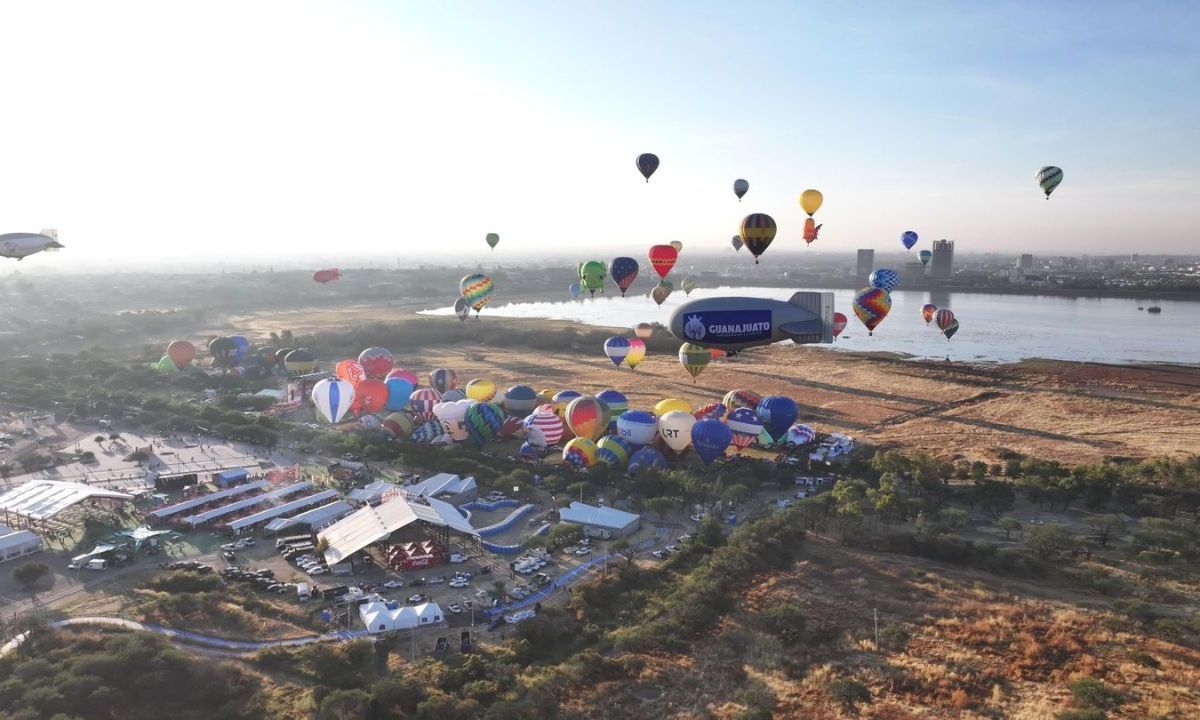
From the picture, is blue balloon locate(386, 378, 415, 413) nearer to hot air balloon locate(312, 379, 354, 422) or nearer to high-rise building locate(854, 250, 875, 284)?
A: hot air balloon locate(312, 379, 354, 422)

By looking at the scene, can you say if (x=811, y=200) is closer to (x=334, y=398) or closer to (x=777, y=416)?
(x=777, y=416)

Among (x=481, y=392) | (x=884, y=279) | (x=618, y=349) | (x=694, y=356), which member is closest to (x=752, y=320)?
(x=694, y=356)

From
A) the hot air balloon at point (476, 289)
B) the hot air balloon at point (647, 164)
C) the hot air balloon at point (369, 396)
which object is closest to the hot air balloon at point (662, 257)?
the hot air balloon at point (647, 164)

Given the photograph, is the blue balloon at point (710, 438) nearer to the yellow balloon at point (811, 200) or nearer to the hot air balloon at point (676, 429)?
the hot air balloon at point (676, 429)

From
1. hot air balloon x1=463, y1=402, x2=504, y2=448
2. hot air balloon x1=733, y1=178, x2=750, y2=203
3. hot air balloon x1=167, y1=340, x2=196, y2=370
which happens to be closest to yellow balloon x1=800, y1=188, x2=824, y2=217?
hot air balloon x1=733, y1=178, x2=750, y2=203

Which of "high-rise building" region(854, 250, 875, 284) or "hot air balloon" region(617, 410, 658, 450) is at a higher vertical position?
"high-rise building" region(854, 250, 875, 284)
